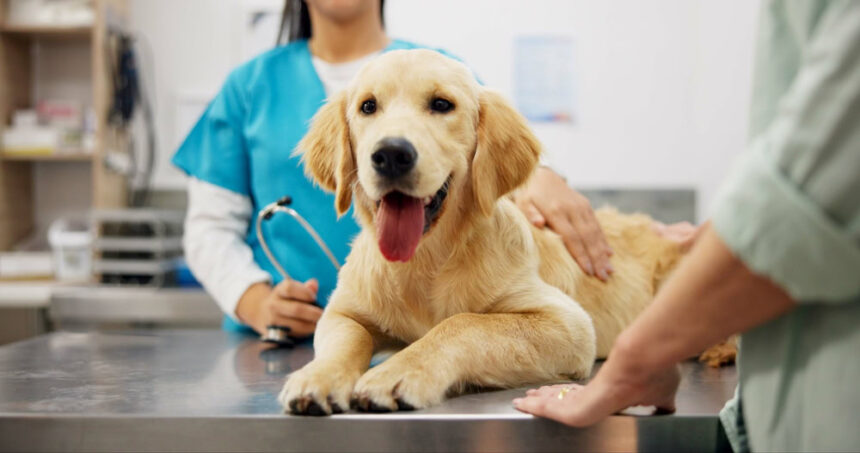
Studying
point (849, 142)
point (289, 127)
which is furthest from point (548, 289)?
point (289, 127)

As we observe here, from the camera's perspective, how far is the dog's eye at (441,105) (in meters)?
0.99

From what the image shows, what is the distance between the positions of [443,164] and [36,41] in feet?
10.8

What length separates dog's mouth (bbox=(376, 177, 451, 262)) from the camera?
0.88 meters

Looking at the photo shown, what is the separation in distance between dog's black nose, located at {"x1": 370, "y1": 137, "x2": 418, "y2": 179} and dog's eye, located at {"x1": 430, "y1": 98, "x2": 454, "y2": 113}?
143 mm

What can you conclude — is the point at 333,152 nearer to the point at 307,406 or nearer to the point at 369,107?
the point at 369,107

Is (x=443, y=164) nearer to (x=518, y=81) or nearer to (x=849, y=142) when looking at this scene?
(x=849, y=142)

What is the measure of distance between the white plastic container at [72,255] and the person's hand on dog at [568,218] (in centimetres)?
235

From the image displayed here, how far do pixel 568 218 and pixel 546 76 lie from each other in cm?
233

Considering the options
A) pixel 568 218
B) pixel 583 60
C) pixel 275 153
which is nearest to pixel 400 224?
pixel 568 218

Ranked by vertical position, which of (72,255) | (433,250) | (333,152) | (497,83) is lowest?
(72,255)

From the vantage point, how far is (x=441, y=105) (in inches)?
39.2

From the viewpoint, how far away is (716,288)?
51 centimetres

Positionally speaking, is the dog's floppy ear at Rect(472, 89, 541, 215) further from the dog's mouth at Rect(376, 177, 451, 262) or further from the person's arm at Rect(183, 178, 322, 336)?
the person's arm at Rect(183, 178, 322, 336)

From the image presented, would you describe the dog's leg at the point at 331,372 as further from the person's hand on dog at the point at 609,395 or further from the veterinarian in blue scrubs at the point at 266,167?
the veterinarian in blue scrubs at the point at 266,167
